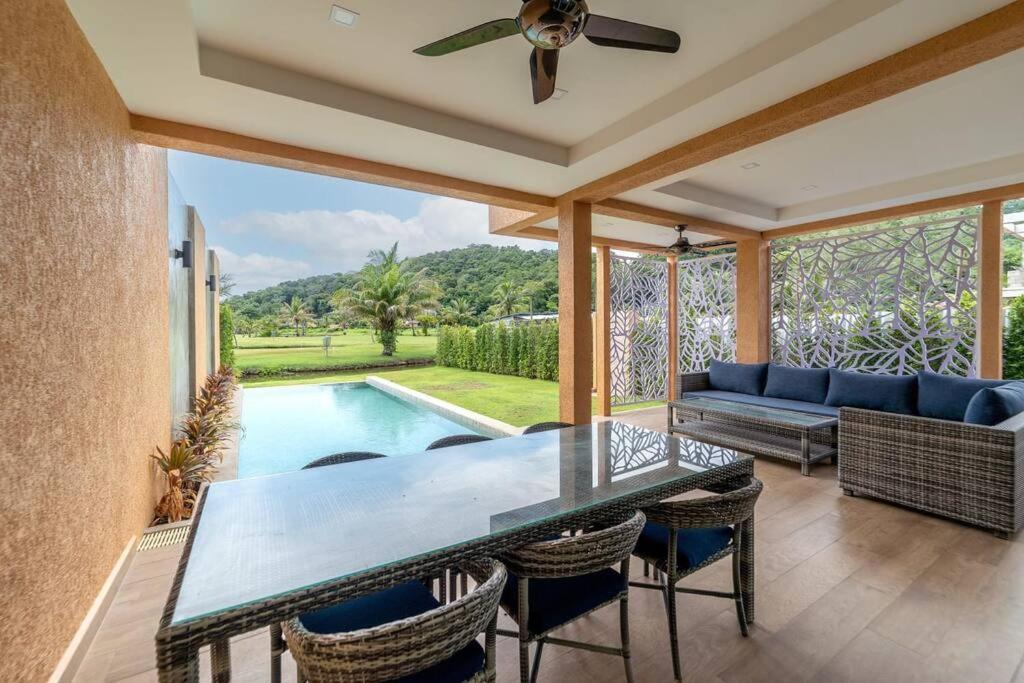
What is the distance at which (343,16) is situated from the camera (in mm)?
2154

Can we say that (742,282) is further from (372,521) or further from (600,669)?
(372,521)

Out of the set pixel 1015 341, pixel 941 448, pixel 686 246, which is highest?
pixel 686 246

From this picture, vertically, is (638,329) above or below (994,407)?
above

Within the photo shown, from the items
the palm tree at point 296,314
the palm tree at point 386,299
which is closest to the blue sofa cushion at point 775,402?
the palm tree at point 386,299

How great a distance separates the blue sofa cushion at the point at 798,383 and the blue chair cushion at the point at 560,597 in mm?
4617

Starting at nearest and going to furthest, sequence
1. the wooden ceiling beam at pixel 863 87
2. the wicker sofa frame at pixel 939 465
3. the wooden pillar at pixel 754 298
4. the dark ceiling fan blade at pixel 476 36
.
A: the dark ceiling fan blade at pixel 476 36 → the wooden ceiling beam at pixel 863 87 → the wicker sofa frame at pixel 939 465 → the wooden pillar at pixel 754 298

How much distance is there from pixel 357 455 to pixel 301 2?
6.92 feet

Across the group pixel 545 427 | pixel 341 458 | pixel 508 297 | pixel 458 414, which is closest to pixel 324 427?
pixel 458 414

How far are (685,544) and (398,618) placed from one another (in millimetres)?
1172

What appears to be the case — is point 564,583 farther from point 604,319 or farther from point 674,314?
point 674,314

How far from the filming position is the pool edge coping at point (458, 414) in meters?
5.96

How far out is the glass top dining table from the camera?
1007mm

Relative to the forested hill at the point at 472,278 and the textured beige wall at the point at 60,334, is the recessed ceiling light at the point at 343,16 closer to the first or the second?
the textured beige wall at the point at 60,334

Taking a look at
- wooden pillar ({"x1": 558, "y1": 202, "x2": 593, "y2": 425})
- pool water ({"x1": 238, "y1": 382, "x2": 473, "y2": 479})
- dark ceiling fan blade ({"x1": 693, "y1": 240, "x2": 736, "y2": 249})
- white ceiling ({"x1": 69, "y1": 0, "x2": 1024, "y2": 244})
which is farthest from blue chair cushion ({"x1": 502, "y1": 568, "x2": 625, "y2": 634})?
dark ceiling fan blade ({"x1": 693, "y1": 240, "x2": 736, "y2": 249})
